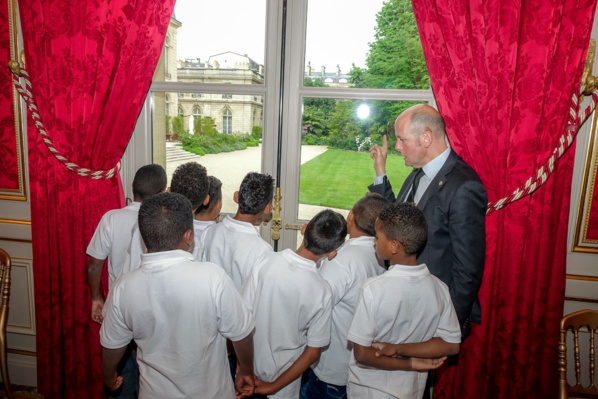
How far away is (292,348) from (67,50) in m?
1.94

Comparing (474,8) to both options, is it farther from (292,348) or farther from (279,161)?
(292,348)

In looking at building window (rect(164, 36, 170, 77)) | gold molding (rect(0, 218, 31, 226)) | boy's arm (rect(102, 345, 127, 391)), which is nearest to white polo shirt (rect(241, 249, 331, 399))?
boy's arm (rect(102, 345, 127, 391))

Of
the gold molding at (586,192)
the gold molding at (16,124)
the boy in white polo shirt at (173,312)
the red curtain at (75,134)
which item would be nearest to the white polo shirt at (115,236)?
the red curtain at (75,134)

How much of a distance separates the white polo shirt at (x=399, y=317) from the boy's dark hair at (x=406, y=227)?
8cm

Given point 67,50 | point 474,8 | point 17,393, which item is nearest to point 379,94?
point 474,8

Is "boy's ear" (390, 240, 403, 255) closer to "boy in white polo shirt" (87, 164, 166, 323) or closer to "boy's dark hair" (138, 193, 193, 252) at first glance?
"boy's dark hair" (138, 193, 193, 252)

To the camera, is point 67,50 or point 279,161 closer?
point 67,50

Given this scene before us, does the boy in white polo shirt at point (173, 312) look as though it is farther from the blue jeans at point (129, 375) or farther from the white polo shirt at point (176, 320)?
the blue jeans at point (129, 375)

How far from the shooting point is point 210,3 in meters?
2.53

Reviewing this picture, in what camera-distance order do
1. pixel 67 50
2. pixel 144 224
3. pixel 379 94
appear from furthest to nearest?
pixel 379 94 → pixel 67 50 → pixel 144 224

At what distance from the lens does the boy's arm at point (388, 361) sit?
137 centimetres

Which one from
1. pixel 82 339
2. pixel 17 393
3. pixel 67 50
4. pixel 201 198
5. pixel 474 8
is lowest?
pixel 17 393

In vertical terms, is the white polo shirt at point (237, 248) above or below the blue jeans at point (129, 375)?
above

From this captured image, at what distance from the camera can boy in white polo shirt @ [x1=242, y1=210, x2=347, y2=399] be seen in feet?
4.84
